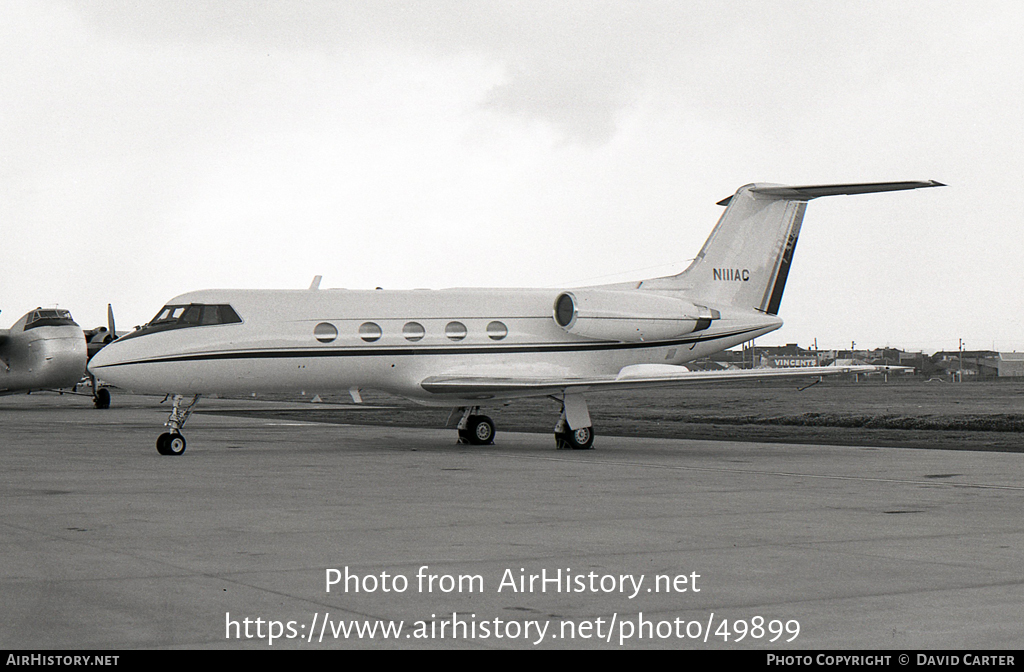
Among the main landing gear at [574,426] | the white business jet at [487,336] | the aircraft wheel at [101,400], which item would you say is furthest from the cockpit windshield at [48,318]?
the main landing gear at [574,426]

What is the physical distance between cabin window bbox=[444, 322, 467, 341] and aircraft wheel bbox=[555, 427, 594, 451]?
2.64m

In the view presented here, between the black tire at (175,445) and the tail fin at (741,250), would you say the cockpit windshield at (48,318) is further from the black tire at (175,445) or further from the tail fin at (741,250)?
the tail fin at (741,250)

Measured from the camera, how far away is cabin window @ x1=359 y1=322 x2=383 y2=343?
2042cm

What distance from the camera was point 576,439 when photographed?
68.1 feet

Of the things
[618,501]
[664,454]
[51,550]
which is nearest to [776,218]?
[664,454]

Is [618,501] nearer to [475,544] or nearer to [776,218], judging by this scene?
[475,544]

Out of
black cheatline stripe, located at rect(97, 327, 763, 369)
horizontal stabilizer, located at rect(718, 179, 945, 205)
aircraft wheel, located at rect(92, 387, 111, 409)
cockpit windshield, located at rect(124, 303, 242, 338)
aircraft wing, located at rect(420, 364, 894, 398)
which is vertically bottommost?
aircraft wheel, located at rect(92, 387, 111, 409)

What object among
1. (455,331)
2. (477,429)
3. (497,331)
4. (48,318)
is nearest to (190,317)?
(455,331)

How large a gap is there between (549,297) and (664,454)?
4797 millimetres

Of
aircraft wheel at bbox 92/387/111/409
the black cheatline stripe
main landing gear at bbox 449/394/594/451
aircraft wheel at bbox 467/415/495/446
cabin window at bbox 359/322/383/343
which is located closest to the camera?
the black cheatline stripe

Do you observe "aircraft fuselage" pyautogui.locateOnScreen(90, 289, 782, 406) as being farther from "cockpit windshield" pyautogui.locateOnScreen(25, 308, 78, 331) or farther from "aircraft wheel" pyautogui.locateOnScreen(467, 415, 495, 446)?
"cockpit windshield" pyautogui.locateOnScreen(25, 308, 78, 331)

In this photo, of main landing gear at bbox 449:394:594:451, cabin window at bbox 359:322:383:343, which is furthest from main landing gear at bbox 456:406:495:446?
cabin window at bbox 359:322:383:343

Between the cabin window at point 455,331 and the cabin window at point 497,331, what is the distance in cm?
54

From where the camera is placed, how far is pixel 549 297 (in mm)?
22719
